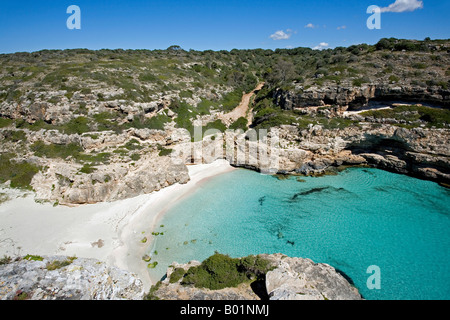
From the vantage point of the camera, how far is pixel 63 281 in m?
8.48

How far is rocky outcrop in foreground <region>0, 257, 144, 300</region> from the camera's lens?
304 inches

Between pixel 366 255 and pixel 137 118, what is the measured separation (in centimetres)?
3261

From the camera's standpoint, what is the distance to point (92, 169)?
24.5 metres

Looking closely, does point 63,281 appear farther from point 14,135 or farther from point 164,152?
point 14,135

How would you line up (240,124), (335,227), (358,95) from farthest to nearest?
1. (240,124)
2. (358,95)
3. (335,227)

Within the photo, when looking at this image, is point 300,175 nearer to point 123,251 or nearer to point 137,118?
point 123,251

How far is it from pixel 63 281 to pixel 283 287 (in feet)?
30.6

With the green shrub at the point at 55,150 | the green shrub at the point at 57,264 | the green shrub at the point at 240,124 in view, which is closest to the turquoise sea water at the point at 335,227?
the green shrub at the point at 57,264

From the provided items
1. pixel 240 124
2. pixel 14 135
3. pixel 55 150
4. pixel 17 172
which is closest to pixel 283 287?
pixel 55 150

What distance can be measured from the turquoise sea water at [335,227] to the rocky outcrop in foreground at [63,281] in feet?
20.3

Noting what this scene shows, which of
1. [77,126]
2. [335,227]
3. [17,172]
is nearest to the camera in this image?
[335,227]

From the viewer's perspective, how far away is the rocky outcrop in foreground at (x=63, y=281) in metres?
7.72

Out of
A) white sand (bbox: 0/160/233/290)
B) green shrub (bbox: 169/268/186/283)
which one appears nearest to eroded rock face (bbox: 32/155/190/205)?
white sand (bbox: 0/160/233/290)

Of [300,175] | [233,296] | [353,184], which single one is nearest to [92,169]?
[233,296]
